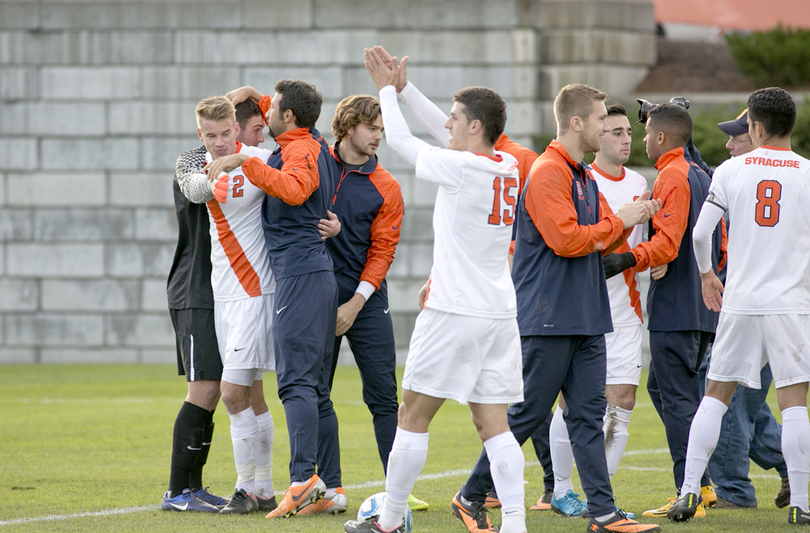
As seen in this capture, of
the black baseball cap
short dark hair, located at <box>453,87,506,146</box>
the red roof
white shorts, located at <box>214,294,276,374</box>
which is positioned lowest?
white shorts, located at <box>214,294,276,374</box>

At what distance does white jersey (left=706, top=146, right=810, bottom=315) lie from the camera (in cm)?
480

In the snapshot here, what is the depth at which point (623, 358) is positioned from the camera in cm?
543

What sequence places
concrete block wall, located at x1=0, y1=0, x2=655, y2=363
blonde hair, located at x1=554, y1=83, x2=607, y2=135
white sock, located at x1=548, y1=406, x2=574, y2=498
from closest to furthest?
blonde hair, located at x1=554, y1=83, x2=607, y2=135 < white sock, located at x1=548, y1=406, x2=574, y2=498 < concrete block wall, located at x1=0, y1=0, x2=655, y2=363

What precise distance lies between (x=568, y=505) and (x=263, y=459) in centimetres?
169

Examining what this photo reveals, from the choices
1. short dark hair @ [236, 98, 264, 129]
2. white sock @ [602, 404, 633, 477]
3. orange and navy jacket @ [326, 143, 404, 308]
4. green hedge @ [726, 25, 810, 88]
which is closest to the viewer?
white sock @ [602, 404, 633, 477]

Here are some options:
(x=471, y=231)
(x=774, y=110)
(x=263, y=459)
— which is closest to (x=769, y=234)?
(x=774, y=110)

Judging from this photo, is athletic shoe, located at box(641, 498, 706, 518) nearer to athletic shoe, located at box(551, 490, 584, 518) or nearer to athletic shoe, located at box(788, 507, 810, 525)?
athletic shoe, located at box(551, 490, 584, 518)

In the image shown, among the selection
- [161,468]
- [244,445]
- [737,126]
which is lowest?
[161,468]

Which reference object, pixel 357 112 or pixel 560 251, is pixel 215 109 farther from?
pixel 560 251

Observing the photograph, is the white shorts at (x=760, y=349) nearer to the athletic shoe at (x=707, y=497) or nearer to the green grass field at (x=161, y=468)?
the green grass field at (x=161, y=468)

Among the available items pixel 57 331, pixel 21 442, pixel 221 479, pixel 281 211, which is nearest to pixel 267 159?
pixel 281 211

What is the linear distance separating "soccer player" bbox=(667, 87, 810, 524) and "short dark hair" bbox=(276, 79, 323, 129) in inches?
84.2

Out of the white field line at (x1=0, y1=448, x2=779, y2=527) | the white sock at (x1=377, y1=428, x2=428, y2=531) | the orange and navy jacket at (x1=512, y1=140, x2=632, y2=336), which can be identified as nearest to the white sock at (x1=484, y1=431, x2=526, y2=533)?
the white sock at (x1=377, y1=428, x2=428, y2=531)

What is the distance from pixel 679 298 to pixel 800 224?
796mm
